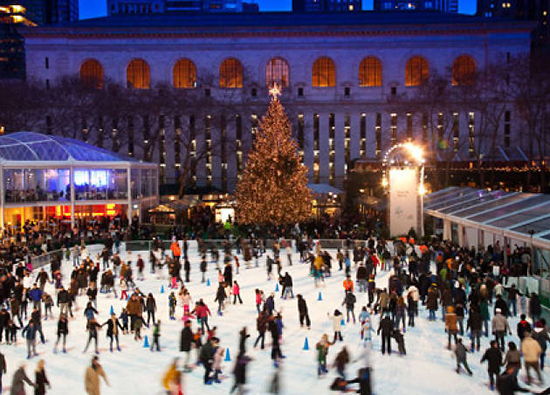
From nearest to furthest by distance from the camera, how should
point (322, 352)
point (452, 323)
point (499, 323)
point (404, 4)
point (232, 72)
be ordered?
point (322, 352) → point (499, 323) → point (452, 323) → point (232, 72) → point (404, 4)

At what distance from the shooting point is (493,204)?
2730 centimetres

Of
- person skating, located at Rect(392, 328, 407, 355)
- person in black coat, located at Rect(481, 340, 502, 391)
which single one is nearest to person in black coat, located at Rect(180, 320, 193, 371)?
person skating, located at Rect(392, 328, 407, 355)

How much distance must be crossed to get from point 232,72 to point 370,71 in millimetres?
16143

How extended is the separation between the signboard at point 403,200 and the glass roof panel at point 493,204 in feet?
10.9

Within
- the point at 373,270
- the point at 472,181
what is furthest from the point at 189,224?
the point at 472,181

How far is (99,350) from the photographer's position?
14773mm

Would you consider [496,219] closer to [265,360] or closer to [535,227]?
[535,227]

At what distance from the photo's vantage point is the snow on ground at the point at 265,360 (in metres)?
12.3

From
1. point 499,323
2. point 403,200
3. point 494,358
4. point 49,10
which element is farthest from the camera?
point 49,10

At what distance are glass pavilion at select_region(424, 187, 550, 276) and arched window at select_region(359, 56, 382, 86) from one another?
35.4 meters

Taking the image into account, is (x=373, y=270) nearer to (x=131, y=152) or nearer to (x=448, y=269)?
(x=448, y=269)

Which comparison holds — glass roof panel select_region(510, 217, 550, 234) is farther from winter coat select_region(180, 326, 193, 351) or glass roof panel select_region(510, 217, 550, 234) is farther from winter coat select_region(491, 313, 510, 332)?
winter coat select_region(180, 326, 193, 351)

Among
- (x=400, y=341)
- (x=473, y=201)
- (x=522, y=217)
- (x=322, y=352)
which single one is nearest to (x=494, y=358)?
(x=400, y=341)

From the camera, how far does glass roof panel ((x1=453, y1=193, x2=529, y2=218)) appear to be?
88.0 feet
